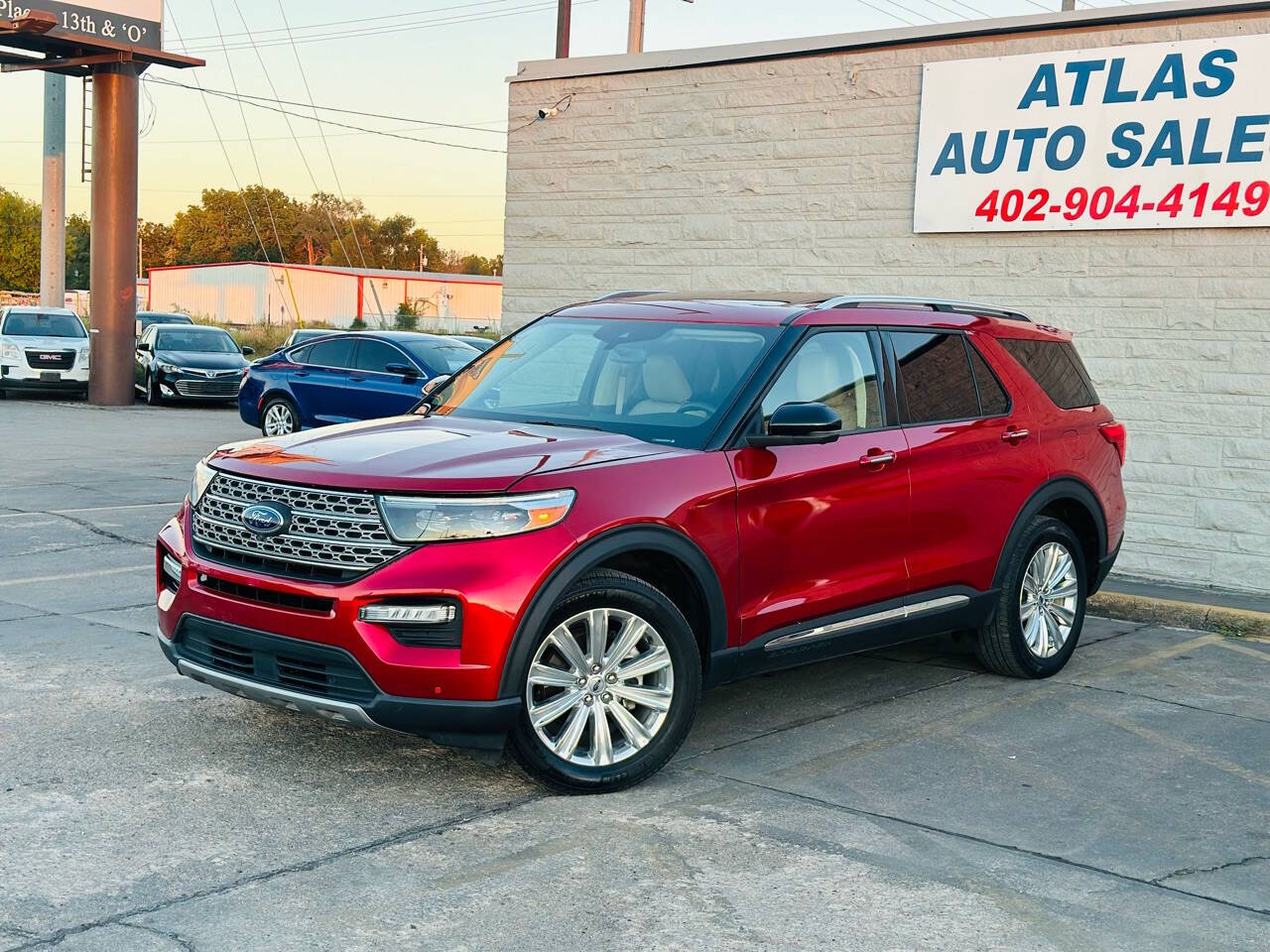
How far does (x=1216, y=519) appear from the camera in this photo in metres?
9.93

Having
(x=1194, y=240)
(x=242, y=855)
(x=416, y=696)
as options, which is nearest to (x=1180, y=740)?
(x=416, y=696)

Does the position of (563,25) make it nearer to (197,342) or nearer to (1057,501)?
(197,342)

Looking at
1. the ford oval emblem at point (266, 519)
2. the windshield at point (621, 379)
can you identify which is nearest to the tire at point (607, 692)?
the windshield at point (621, 379)

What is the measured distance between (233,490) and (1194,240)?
→ 708 cm

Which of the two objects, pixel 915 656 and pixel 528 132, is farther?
pixel 528 132

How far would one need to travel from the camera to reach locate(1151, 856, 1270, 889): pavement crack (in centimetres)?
468

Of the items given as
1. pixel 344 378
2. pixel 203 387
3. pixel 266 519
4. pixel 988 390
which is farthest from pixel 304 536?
pixel 203 387

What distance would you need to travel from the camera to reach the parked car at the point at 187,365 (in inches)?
1088

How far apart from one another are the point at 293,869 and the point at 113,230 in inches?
956

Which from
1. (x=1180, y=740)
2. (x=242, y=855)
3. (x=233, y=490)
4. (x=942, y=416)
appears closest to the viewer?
(x=242, y=855)

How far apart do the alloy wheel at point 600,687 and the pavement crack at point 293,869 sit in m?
0.26

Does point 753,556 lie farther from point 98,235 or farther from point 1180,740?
point 98,235

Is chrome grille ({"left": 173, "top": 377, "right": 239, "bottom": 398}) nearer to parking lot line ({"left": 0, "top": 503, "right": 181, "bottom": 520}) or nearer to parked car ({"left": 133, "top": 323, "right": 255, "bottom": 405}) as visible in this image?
parked car ({"left": 133, "top": 323, "right": 255, "bottom": 405})

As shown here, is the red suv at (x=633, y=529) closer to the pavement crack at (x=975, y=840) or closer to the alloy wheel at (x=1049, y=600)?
the alloy wheel at (x=1049, y=600)
